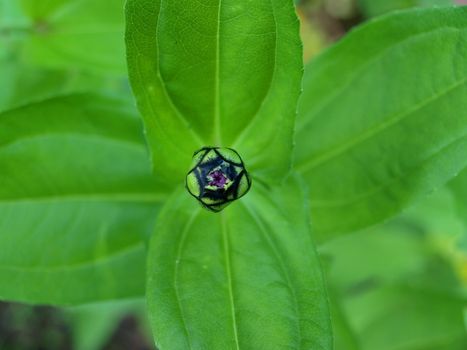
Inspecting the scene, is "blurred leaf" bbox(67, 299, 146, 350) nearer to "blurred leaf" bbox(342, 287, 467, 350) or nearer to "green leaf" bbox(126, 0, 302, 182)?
"blurred leaf" bbox(342, 287, 467, 350)

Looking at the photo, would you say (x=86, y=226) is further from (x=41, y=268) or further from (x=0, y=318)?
(x=0, y=318)

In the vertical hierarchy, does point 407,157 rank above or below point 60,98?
below

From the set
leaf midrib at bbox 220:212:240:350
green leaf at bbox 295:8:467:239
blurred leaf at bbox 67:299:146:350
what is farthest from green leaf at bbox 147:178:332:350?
blurred leaf at bbox 67:299:146:350

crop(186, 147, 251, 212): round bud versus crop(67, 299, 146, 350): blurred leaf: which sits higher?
crop(186, 147, 251, 212): round bud

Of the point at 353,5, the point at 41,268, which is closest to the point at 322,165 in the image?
the point at 41,268

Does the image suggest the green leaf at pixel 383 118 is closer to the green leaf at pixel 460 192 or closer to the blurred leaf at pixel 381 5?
the green leaf at pixel 460 192

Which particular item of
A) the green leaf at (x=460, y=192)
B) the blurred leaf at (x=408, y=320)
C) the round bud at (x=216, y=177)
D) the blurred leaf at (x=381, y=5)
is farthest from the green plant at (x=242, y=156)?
the blurred leaf at (x=381, y=5)

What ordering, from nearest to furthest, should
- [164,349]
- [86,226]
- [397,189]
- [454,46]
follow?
[164,349], [454,46], [397,189], [86,226]

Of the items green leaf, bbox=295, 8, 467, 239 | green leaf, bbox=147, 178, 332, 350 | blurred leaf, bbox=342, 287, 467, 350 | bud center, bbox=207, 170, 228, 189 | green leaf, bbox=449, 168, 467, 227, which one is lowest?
blurred leaf, bbox=342, 287, 467, 350
